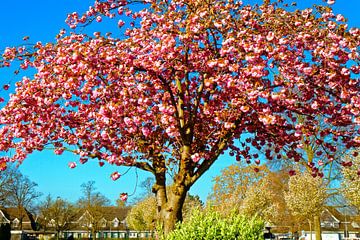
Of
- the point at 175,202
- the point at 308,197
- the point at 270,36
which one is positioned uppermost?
the point at 270,36

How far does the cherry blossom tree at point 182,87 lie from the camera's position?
11.3 m

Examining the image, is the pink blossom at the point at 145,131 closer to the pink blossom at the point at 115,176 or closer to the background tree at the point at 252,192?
the pink blossom at the point at 115,176

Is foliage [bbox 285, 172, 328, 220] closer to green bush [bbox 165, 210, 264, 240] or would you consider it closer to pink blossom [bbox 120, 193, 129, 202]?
pink blossom [bbox 120, 193, 129, 202]

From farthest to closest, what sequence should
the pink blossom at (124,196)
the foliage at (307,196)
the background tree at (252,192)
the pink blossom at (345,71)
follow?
the background tree at (252,192) → the foliage at (307,196) → the pink blossom at (124,196) → the pink blossom at (345,71)

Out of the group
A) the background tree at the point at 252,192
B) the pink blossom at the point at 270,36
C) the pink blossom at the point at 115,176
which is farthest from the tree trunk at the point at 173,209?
the background tree at the point at 252,192

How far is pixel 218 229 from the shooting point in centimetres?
867

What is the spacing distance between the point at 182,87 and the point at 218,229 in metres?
5.82

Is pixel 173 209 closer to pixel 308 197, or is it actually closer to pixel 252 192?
pixel 308 197

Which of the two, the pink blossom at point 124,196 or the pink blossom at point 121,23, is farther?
the pink blossom at point 121,23

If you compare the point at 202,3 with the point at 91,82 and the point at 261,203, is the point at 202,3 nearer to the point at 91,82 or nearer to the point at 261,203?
the point at 91,82

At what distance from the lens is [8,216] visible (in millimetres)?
97625

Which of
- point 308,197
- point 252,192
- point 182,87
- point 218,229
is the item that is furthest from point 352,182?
point 218,229

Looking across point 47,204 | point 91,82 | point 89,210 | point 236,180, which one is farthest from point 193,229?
point 47,204

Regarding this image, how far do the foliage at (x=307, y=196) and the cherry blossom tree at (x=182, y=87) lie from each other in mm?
20301
